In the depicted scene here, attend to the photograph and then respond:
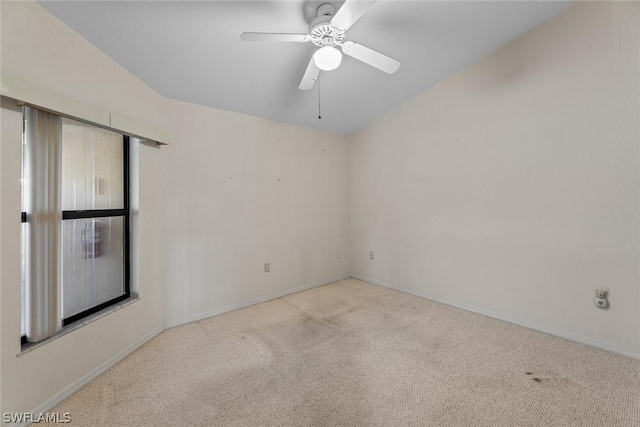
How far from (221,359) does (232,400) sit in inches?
19.8

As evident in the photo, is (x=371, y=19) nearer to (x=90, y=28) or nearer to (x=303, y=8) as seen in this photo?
(x=303, y=8)

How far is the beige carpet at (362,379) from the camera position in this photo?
57.3 inches

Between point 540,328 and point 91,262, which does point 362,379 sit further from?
point 91,262

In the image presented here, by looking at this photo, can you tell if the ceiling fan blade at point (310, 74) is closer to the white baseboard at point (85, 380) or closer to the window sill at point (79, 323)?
the window sill at point (79, 323)

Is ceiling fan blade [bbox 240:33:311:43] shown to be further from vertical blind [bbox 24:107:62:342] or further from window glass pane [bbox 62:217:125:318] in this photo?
window glass pane [bbox 62:217:125:318]

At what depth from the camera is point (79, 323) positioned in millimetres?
1739

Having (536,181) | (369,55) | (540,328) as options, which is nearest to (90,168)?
(369,55)

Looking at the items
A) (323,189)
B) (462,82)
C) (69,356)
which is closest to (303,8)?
(462,82)

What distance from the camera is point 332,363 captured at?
195 cm

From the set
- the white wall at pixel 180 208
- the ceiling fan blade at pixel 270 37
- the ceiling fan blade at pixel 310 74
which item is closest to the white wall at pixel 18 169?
the white wall at pixel 180 208

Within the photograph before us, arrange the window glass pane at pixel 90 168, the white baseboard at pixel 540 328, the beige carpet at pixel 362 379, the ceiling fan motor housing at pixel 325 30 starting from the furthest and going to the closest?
the white baseboard at pixel 540 328
the window glass pane at pixel 90 168
the ceiling fan motor housing at pixel 325 30
the beige carpet at pixel 362 379

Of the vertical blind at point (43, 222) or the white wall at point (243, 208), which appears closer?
the vertical blind at point (43, 222)

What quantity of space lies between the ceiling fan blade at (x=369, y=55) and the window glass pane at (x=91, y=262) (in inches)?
89.9

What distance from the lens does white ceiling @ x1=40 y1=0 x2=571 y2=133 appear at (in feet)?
5.61
